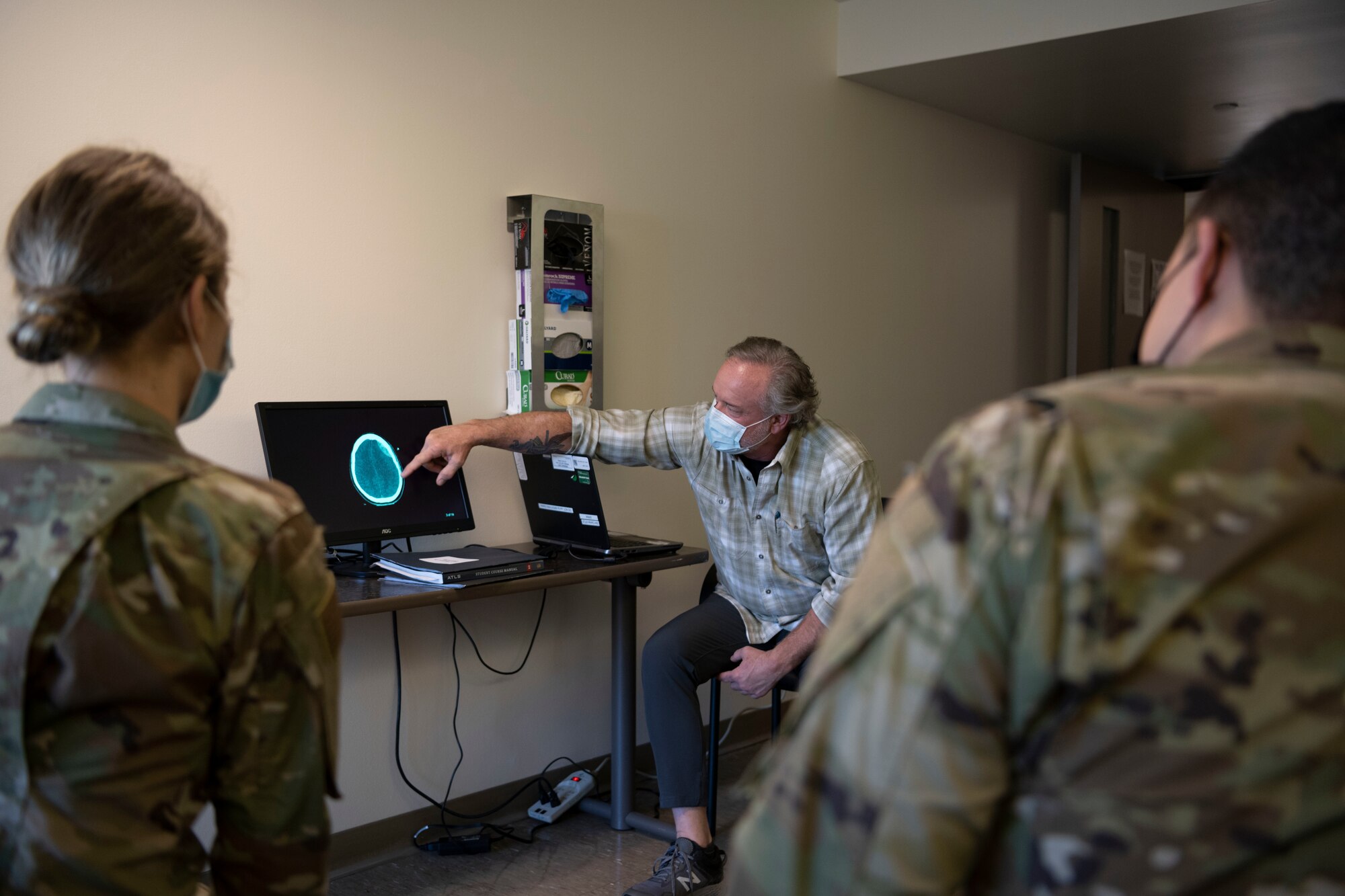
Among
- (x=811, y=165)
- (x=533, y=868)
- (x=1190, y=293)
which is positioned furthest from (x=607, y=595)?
(x=1190, y=293)

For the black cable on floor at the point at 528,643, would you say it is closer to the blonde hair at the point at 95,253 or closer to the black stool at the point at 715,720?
the black stool at the point at 715,720

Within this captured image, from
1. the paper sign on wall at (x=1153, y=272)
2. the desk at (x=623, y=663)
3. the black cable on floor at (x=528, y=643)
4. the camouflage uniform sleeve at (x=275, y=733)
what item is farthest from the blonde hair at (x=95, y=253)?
the paper sign on wall at (x=1153, y=272)

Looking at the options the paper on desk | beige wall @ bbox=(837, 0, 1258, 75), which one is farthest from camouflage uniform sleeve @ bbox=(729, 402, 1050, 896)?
beige wall @ bbox=(837, 0, 1258, 75)

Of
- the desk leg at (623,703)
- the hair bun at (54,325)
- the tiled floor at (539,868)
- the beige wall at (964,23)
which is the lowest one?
the tiled floor at (539,868)

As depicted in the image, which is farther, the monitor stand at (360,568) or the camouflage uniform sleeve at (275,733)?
the monitor stand at (360,568)

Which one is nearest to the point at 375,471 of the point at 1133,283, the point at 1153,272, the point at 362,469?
the point at 362,469

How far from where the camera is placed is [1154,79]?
435 centimetres

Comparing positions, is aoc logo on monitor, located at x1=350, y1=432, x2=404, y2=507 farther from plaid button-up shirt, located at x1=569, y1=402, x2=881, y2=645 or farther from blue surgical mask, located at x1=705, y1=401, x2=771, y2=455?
blue surgical mask, located at x1=705, y1=401, x2=771, y2=455

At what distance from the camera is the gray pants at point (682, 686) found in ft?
9.22

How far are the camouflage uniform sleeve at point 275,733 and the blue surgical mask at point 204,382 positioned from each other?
0.18 metres

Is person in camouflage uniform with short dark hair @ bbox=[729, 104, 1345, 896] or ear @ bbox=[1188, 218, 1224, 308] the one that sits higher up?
ear @ bbox=[1188, 218, 1224, 308]

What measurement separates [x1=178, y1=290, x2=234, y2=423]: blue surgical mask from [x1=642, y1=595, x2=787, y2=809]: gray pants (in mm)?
1839

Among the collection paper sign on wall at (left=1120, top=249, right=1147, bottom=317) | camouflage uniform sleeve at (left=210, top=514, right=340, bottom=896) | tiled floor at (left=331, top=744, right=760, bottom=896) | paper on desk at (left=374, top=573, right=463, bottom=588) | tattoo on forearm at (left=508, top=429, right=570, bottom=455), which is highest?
paper sign on wall at (left=1120, top=249, right=1147, bottom=317)

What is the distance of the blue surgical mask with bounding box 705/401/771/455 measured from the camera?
2943mm
